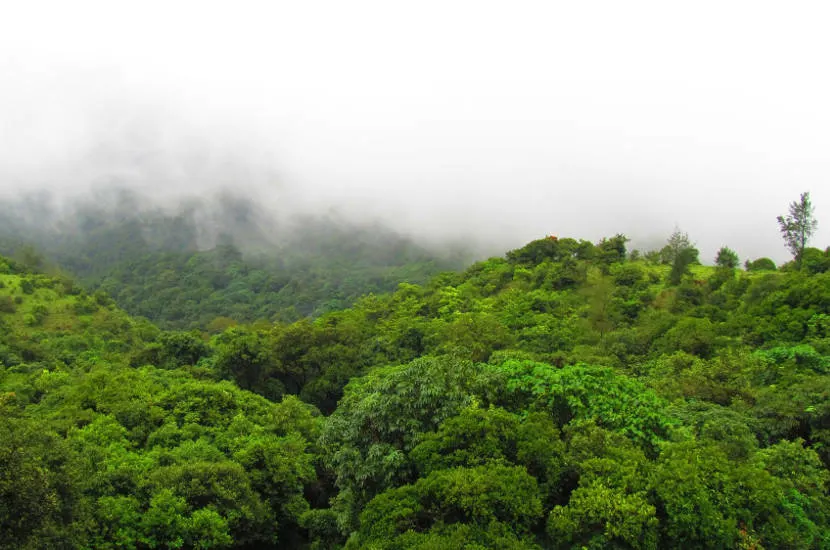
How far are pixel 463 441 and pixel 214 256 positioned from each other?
4888 inches

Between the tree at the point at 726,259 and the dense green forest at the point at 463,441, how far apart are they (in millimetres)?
10441

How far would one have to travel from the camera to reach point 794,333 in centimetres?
3178

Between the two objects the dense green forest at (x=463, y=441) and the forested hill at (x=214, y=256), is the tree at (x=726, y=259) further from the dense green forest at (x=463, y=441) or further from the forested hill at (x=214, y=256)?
the forested hill at (x=214, y=256)

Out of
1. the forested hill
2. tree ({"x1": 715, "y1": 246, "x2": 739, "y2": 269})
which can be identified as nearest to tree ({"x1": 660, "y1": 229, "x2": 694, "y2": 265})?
tree ({"x1": 715, "y1": 246, "x2": 739, "y2": 269})

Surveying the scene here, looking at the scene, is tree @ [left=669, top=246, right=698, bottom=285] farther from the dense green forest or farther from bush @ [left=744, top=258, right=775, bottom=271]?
bush @ [left=744, top=258, right=775, bottom=271]

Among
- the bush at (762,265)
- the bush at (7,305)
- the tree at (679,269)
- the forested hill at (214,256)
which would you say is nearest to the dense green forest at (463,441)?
the tree at (679,269)

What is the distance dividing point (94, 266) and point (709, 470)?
133302 mm

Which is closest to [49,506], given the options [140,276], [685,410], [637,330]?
[685,410]

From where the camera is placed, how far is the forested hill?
4454 inches

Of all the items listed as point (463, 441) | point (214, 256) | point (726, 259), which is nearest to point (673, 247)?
point (726, 259)

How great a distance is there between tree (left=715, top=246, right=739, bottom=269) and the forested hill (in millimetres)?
63973

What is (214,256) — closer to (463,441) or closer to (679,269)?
(679,269)

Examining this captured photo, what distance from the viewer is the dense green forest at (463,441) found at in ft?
49.7

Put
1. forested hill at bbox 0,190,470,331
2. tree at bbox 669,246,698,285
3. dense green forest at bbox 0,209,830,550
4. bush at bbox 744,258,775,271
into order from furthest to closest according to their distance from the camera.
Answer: forested hill at bbox 0,190,470,331 → bush at bbox 744,258,775,271 → tree at bbox 669,246,698,285 → dense green forest at bbox 0,209,830,550
